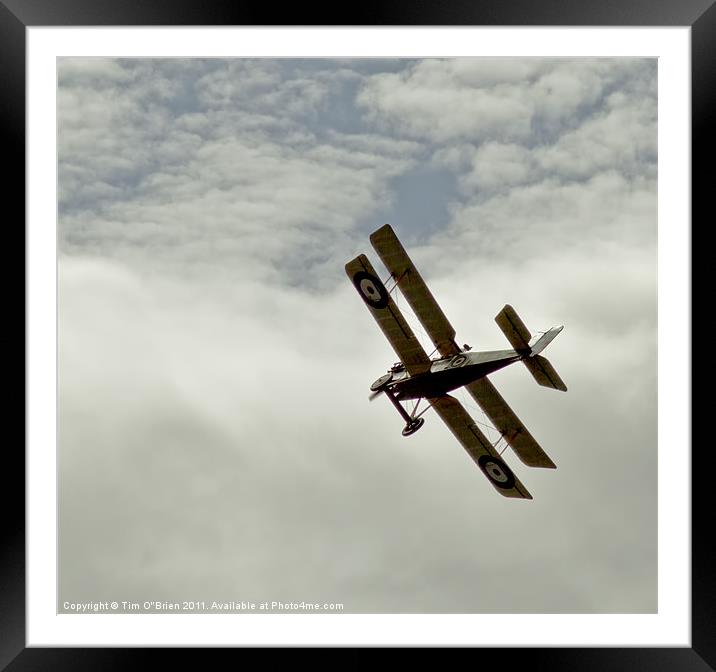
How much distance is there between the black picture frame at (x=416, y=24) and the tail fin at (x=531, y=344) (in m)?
2.29

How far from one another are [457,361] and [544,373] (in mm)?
1011

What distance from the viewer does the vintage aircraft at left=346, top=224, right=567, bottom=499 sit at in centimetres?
958

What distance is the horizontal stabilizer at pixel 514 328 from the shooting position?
31.2ft

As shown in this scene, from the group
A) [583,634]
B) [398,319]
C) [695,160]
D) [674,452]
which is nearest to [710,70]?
[695,160]

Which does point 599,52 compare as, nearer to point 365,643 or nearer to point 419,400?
point 419,400

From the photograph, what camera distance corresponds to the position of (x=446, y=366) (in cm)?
1008

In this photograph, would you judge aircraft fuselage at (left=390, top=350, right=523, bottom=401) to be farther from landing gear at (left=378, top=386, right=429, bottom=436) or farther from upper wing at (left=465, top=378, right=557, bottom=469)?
Answer: upper wing at (left=465, top=378, right=557, bottom=469)

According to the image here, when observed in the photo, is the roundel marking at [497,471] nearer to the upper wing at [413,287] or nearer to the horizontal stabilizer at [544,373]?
the horizontal stabilizer at [544,373]

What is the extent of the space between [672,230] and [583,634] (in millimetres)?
3783

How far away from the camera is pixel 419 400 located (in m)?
10.8

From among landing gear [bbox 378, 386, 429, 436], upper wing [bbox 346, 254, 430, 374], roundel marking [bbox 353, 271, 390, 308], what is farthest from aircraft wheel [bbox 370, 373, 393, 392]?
roundel marking [bbox 353, 271, 390, 308]

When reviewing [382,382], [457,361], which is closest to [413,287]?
[457,361]

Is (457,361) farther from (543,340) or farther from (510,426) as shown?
(510,426)

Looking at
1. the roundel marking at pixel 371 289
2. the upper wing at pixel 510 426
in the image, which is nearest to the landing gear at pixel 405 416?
the upper wing at pixel 510 426
